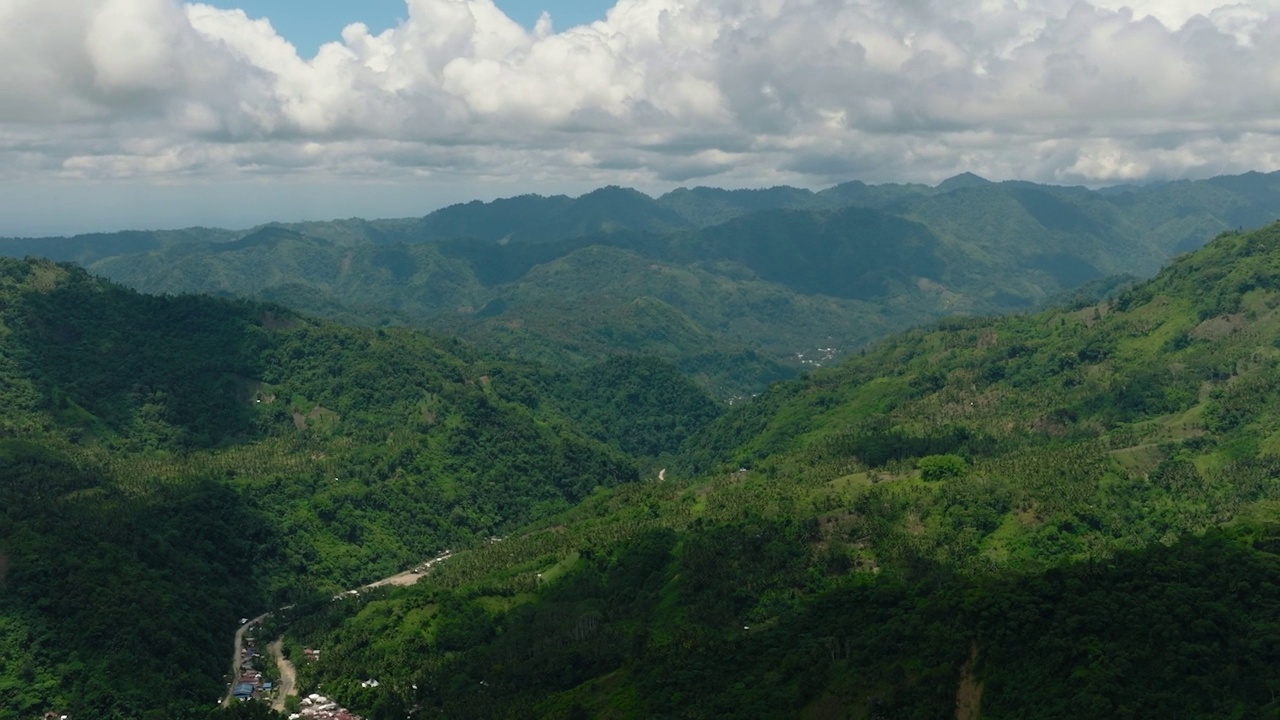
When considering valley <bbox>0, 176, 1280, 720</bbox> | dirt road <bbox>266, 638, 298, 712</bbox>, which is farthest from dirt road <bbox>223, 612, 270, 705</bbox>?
dirt road <bbox>266, 638, 298, 712</bbox>

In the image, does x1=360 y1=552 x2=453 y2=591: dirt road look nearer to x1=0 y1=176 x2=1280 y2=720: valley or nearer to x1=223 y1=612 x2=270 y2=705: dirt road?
x1=0 y1=176 x2=1280 y2=720: valley

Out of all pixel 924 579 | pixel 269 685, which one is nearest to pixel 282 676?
pixel 269 685

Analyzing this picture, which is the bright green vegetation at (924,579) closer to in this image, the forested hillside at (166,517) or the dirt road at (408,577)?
the dirt road at (408,577)

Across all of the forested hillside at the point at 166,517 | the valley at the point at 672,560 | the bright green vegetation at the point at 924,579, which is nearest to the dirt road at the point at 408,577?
the valley at the point at 672,560

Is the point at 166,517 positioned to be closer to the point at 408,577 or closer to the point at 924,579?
the point at 408,577

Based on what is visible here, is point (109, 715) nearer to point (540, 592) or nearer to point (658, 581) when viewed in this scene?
point (540, 592)

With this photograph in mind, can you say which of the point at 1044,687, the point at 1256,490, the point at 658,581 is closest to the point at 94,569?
the point at 658,581
